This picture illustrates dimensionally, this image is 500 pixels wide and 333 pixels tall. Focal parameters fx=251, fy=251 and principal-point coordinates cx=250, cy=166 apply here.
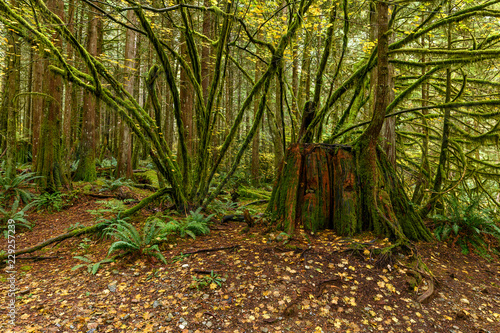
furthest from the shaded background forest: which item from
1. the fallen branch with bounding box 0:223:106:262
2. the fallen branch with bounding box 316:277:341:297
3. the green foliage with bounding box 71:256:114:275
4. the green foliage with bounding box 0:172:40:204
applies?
the fallen branch with bounding box 316:277:341:297

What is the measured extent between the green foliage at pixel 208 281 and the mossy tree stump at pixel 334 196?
1487 mm

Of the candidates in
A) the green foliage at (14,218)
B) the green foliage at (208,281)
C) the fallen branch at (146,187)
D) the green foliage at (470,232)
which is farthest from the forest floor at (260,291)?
the fallen branch at (146,187)

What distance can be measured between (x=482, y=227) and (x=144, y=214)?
6914mm

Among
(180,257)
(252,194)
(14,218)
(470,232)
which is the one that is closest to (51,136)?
(14,218)

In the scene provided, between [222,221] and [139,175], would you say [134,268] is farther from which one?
[139,175]

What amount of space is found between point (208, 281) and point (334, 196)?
2.57 meters

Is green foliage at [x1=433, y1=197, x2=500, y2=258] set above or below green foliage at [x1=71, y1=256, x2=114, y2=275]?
above

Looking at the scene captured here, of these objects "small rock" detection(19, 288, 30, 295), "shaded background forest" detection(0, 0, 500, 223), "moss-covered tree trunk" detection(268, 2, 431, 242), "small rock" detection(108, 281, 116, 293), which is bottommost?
"small rock" detection(19, 288, 30, 295)

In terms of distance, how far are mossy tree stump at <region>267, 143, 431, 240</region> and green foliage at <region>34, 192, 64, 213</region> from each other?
5679mm

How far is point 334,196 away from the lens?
4.49m

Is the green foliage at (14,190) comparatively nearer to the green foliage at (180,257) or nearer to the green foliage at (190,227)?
the green foliage at (190,227)

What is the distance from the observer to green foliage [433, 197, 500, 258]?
4391 mm

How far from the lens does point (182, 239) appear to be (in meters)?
4.72

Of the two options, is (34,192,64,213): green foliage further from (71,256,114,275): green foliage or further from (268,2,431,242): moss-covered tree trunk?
(268,2,431,242): moss-covered tree trunk
